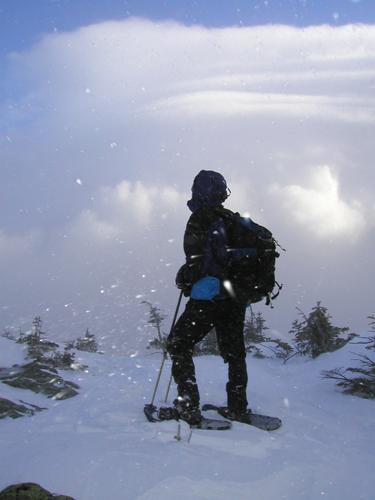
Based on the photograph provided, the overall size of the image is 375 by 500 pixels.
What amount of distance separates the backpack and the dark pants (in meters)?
0.22

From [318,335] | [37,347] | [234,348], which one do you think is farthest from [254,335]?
[234,348]

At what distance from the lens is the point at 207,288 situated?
490 centimetres

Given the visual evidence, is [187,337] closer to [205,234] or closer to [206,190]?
[205,234]

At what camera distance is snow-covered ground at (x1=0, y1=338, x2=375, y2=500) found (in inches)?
121

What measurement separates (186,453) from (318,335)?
329 inches

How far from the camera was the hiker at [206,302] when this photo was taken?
491 cm

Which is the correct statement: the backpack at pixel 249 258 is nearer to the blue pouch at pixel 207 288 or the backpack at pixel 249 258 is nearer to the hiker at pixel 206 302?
the hiker at pixel 206 302

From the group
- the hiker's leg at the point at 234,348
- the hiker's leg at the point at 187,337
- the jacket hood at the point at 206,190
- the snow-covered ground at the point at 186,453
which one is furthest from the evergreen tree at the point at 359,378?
the jacket hood at the point at 206,190

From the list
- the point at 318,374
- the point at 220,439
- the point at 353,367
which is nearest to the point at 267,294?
the point at 220,439

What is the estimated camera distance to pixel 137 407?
17.7 feet

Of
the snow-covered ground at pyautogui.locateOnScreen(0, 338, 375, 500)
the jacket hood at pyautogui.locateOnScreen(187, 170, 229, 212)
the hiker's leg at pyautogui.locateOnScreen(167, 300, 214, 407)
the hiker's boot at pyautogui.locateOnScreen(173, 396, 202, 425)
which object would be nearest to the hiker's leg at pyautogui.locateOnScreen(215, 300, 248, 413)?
the hiker's leg at pyautogui.locateOnScreen(167, 300, 214, 407)

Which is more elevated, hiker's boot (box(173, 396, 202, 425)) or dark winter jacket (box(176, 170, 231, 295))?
dark winter jacket (box(176, 170, 231, 295))

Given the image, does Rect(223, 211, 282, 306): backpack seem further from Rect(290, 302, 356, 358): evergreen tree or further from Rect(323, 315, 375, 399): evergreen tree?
Rect(290, 302, 356, 358): evergreen tree

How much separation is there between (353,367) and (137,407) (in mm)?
4143
